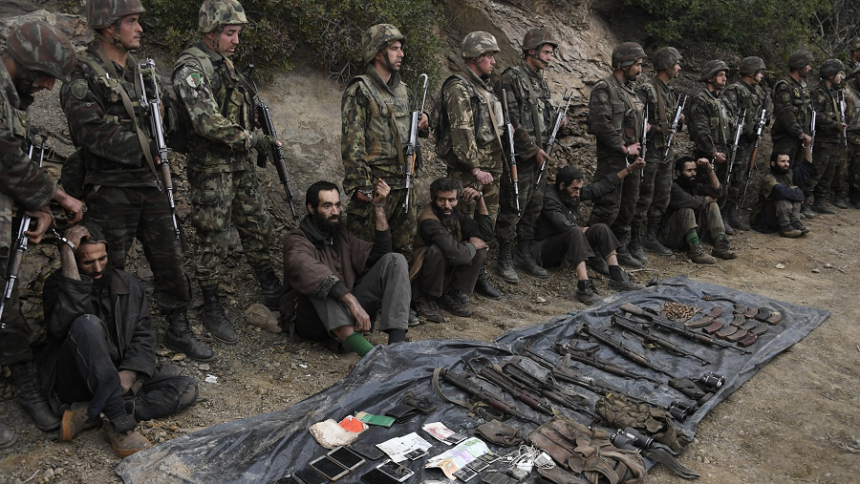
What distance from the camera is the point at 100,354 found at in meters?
3.85

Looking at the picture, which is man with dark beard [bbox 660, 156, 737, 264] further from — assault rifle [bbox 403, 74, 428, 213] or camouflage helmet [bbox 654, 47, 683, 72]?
assault rifle [bbox 403, 74, 428, 213]

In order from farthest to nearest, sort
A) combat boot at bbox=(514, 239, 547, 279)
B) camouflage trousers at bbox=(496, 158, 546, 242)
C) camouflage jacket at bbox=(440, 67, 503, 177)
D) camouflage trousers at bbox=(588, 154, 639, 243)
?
1. camouflage trousers at bbox=(588, 154, 639, 243)
2. combat boot at bbox=(514, 239, 547, 279)
3. camouflage trousers at bbox=(496, 158, 546, 242)
4. camouflage jacket at bbox=(440, 67, 503, 177)

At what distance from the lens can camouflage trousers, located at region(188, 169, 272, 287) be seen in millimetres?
5113

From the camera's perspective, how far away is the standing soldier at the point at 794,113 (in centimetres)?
1013

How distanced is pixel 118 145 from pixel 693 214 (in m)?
7.04

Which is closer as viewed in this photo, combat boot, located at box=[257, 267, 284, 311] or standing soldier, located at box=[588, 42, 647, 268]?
combat boot, located at box=[257, 267, 284, 311]

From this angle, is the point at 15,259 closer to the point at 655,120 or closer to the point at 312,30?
the point at 312,30

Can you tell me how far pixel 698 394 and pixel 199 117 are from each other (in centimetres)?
430

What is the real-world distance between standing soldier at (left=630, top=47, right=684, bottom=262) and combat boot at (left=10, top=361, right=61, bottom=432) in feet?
22.1

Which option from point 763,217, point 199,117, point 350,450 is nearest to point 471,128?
point 199,117

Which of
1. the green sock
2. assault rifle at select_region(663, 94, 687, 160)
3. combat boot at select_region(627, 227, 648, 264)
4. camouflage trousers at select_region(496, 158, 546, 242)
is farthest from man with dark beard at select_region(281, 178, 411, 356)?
assault rifle at select_region(663, 94, 687, 160)

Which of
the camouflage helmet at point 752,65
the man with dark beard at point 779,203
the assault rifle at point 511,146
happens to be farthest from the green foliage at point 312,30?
the man with dark beard at point 779,203

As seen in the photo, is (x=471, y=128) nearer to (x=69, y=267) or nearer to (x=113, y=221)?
(x=113, y=221)

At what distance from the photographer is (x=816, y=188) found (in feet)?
35.3
